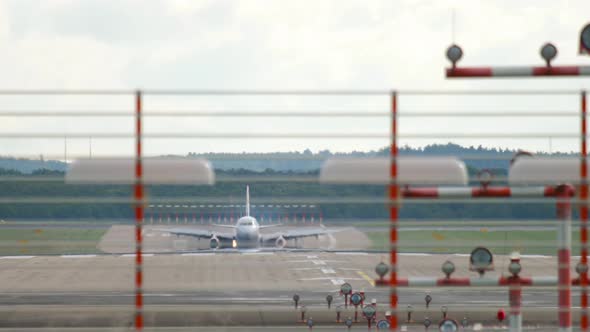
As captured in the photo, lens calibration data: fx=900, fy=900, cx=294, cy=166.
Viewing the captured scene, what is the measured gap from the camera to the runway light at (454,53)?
22.5 feet

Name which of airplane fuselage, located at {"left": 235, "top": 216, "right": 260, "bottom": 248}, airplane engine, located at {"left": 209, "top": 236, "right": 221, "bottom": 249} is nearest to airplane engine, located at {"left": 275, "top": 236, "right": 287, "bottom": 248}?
airplane fuselage, located at {"left": 235, "top": 216, "right": 260, "bottom": 248}

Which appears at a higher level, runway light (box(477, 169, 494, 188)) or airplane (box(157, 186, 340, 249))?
runway light (box(477, 169, 494, 188))

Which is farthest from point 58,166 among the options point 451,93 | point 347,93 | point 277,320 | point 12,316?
point 12,316

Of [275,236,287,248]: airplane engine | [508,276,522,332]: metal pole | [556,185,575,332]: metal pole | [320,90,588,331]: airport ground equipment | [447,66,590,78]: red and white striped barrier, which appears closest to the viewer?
[320,90,588,331]: airport ground equipment

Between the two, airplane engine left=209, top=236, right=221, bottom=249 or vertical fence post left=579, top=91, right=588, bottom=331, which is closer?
vertical fence post left=579, top=91, right=588, bottom=331

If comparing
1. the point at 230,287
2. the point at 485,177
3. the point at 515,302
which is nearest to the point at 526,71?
the point at 485,177

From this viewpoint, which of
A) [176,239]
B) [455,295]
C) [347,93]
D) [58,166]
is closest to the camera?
[347,93]

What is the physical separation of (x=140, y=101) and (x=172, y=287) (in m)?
39.2

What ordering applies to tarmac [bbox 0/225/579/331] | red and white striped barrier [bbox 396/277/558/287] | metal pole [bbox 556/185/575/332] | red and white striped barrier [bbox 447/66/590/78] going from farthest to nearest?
tarmac [bbox 0/225/579/331]
metal pole [bbox 556/185/575/332]
red and white striped barrier [bbox 396/277/558/287]
red and white striped barrier [bbox 447/66/590/78]

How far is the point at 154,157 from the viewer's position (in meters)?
6.87

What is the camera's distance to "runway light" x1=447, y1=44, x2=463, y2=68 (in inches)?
270

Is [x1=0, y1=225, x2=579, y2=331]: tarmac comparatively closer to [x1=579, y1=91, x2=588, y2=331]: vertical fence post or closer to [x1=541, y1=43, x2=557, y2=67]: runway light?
[x1=579, y1=91, x2=588, y2=331]: vertical fence post

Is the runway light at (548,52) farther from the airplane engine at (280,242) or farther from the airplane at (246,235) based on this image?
the airplane engine at (280,242)

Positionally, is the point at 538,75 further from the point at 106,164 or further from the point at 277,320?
the point at 277,320
